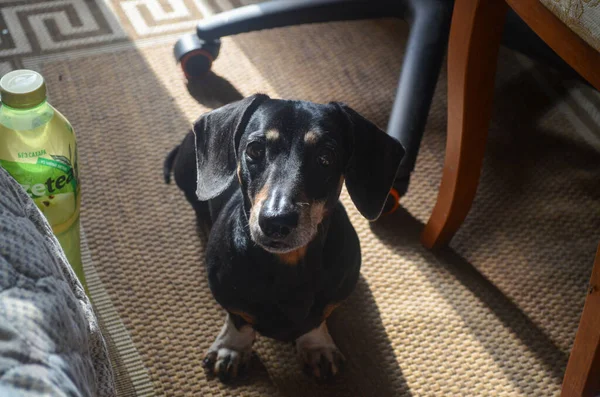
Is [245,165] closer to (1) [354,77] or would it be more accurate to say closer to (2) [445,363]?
(2) [445,363]

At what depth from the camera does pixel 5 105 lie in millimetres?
938

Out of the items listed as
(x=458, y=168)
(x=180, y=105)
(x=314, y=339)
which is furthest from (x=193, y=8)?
(x=314, y=339)

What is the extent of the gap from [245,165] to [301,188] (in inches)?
4.0

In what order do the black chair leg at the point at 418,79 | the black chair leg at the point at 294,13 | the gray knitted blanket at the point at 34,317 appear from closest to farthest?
1. the gray knitted blanket at the point at 34,317
2. the black chair leg at the point at 418,79
3. the black chair leg at the point at 294,13

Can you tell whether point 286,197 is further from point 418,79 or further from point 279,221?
point 418,79

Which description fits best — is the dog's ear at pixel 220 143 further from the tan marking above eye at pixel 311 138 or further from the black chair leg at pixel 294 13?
the black chair leg at pixel 294 13

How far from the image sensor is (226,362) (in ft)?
3.77

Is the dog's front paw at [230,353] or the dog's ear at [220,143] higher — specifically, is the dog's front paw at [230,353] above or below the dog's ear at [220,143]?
below

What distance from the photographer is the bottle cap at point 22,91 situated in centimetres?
91

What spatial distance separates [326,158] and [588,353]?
18.4 inches

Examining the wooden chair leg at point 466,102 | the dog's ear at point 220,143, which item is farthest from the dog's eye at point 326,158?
the wooden chair leg at point 466,102

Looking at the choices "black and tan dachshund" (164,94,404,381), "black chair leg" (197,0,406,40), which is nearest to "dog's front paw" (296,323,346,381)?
"black and tan dachshund" (164,94,404,381)

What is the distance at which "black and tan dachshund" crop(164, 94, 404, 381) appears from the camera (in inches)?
37.4

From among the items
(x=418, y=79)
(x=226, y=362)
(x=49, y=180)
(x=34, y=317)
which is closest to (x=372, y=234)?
(x=418, y=79)
